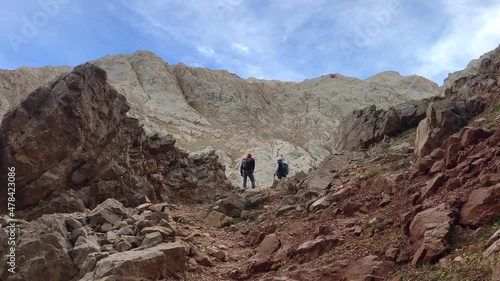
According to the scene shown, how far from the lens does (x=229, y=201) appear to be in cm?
1752

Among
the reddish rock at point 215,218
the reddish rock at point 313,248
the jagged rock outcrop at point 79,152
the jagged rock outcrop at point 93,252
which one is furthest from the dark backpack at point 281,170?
the reddish rock at point 313,248

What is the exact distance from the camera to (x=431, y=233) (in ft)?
25.5

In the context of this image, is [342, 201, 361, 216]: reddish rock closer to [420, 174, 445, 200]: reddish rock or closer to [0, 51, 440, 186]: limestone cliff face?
[420, 174, 445, 200]: reddish rock

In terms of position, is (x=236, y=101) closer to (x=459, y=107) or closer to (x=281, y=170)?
(x=281, y=170)

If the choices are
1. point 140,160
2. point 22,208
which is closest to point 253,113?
point 140,160

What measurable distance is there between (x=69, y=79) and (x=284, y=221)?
35.8ft

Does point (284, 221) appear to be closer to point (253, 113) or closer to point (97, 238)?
point (97, 238)

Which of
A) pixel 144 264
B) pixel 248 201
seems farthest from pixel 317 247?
pixel 248 201

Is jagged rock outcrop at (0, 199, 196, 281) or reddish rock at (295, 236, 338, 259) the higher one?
jagged rock outcrop at (0, 199, 196, 281)

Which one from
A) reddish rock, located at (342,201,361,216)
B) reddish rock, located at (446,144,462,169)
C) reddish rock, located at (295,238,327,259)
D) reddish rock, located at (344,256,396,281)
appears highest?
reddish rock, located at (446,144,462,169)

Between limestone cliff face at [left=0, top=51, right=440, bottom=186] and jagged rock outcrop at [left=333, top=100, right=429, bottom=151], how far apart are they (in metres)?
16.8

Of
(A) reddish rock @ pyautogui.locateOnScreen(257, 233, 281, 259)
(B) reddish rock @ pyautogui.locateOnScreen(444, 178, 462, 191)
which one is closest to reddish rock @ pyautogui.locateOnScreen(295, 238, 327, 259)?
(A) reddish rock @ pyautogui.locateOnScreen(257, 233, 281, 259)

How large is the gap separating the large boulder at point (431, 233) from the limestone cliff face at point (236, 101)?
31223mm

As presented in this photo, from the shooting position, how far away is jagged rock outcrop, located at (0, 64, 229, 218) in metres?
16.9
